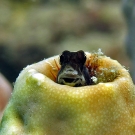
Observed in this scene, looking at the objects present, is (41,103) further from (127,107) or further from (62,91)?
(127,107)

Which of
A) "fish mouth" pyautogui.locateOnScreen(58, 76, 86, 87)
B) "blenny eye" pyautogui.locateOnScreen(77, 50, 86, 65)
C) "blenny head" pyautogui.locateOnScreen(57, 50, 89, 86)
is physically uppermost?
"blenny eye" pyautogui.locateOnScreen(77, 50, 86, 65)

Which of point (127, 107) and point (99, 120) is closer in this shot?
point (99, 120)

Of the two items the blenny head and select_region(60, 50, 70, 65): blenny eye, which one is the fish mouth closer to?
the blenny head

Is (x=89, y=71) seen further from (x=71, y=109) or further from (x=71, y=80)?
(x=71, y=109)

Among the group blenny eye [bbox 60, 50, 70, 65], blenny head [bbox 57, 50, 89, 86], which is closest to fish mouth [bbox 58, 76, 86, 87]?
blenny head [bbox 57, 50, 89, 86]

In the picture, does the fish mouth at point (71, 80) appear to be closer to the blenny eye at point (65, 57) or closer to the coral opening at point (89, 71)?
the coral opening at point (89, 71)

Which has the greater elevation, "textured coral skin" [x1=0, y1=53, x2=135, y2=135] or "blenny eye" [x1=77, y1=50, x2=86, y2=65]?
"blenny eye" [x1=77, y1=50, x2=86, y2=65]

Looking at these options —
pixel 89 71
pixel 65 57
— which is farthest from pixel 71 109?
pixel 89 71

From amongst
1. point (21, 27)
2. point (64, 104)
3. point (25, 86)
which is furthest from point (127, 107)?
point (21, 27)
